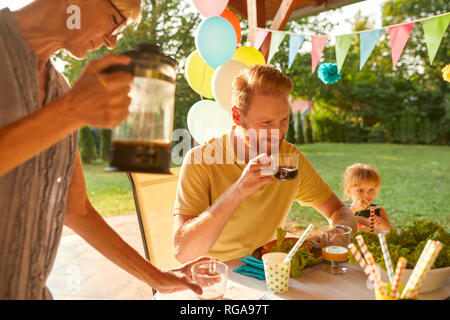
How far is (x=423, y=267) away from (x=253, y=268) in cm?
56

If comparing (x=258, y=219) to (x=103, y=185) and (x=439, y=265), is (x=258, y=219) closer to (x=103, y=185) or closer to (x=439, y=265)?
(x=439, y=265)

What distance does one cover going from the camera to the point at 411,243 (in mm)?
1272

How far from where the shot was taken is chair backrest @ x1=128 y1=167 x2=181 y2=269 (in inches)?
70.2

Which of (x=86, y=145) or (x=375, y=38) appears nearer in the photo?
(x=375, y=38)

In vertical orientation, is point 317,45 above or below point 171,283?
above

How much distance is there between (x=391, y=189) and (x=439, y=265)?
6.89 m

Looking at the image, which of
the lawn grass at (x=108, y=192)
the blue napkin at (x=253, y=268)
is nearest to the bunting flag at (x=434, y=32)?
the blue napkin at (x=253, y=268)

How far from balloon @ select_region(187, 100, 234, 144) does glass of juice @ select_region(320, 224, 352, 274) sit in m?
1.15

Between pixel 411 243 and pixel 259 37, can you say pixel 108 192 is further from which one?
pixel 411 243

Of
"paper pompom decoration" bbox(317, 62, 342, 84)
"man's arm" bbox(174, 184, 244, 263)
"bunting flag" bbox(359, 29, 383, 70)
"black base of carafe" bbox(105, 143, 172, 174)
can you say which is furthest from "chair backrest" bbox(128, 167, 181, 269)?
"paper pompom decoration" bbox(317, 62, 342, 84)

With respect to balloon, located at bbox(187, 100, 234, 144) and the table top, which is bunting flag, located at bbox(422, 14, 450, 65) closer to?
balloon, located at bbox(187, 100, 234, 144)

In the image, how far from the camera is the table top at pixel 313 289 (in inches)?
42.6

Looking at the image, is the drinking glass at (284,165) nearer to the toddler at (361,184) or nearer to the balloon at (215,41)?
the balloon at (215,41)

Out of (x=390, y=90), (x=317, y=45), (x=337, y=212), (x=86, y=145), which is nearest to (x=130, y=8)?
(x=337, y=212)
